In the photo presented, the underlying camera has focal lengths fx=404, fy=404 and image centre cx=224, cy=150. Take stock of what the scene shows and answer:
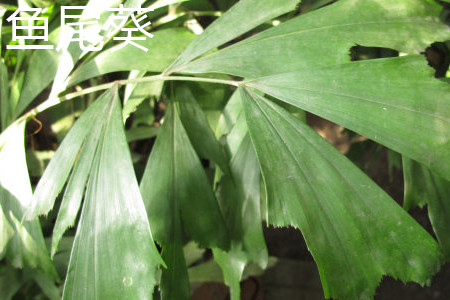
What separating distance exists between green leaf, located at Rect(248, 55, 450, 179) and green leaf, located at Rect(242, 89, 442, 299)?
0.18 ft

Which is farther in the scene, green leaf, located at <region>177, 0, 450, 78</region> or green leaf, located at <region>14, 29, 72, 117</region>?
green leaf, located at <region>14, 29, 72, 117</region>

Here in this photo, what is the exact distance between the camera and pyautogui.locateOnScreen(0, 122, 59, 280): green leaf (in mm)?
638

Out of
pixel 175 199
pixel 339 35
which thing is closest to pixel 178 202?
pixel 175 199

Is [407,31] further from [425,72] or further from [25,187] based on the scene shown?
[25,187]

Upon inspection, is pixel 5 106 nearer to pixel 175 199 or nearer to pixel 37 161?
pixel 37 161

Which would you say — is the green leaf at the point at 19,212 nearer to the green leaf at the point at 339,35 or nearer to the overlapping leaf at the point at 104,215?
the overlapping leaf at the point at 104,215

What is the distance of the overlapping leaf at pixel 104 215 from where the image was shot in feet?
1.73

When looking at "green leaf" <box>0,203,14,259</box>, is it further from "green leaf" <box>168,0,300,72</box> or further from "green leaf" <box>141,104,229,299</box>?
"green leaf" <box>168,0,300,72</box>

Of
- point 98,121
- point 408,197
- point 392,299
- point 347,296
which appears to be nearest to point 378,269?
point 347,296

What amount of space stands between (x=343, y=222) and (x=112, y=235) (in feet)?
0.99

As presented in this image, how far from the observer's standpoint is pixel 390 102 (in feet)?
1.51

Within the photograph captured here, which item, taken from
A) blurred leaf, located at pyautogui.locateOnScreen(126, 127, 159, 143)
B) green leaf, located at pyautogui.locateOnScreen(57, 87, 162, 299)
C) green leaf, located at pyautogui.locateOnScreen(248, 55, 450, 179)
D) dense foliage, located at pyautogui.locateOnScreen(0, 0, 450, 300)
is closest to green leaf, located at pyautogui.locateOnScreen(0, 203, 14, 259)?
dense foliage, located at pyautogui.locateOnScreen(0, 0, 450, 300)

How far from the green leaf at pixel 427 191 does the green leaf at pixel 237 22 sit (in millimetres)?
283

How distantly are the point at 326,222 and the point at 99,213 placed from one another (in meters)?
0.30
